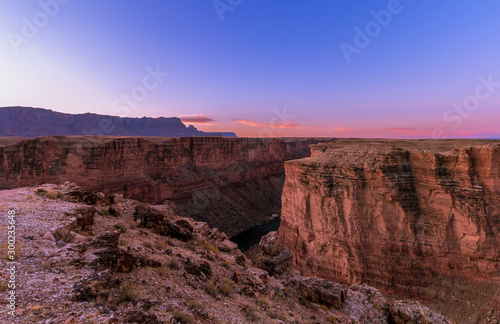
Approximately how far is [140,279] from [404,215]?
17624 millimetres

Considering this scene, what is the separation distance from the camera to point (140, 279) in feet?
18.3

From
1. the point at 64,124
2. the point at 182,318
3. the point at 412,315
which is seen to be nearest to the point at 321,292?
the point at 412,315

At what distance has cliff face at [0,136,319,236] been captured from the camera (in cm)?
2667

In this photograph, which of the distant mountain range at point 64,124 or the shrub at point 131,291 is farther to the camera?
the distant mountain range at point 64,124

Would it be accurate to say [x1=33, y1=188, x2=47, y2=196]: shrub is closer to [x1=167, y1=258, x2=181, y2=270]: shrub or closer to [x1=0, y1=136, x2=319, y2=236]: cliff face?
[x1=167, y1=258, x2=181, y2=270]: shrub

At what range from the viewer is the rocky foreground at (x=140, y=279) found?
14.5 feet

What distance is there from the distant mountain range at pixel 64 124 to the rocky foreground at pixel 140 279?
107641mm

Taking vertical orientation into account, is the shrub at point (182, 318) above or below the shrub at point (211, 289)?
above

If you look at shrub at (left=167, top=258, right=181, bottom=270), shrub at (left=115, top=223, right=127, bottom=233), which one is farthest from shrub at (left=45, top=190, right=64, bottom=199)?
shrub at (left=167, top=258, right=181, bottom=270)

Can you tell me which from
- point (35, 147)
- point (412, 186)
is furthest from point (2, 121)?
point (412, 186)

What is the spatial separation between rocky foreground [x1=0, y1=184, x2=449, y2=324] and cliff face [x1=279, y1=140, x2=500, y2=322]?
7560mm

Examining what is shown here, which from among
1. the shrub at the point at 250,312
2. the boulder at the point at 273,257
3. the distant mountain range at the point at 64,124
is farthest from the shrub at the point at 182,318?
the distant mountain range at the point at 64,124

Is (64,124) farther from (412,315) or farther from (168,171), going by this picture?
(412,315)

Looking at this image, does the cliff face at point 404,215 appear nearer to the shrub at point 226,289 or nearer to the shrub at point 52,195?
the shrub at point 226,289
